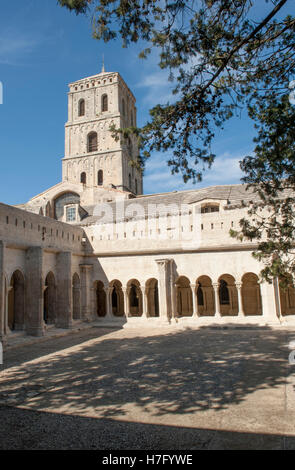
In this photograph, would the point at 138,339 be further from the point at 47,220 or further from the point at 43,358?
the point at 47,220

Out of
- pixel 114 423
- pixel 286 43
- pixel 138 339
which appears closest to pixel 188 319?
pixel 138 339

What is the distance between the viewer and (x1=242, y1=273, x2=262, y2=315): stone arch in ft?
65.8

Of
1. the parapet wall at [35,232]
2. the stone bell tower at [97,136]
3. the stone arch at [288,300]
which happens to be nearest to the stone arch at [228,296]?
the stone arch at [288,300]

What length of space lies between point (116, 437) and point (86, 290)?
14.8 m

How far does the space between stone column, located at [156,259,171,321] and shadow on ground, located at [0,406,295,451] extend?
12.2 meters

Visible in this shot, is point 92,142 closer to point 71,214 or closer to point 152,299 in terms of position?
point 71,214

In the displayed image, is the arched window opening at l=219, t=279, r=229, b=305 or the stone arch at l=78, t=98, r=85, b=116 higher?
the stone arch at l=78, t=98, r=85, b=116

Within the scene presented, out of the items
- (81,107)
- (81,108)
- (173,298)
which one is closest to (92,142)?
(81,108)

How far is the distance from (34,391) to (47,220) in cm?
1076

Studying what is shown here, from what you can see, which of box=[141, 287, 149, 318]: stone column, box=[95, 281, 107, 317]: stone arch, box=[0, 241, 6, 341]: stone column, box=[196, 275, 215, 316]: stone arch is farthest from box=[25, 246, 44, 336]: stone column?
box=[196, 275, 215, 316]: stone arch

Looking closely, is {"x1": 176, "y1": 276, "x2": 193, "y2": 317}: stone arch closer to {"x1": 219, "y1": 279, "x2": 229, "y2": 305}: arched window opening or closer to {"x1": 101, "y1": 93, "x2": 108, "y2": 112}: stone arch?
{"x1": 219, "y1": 279, "x2": 229, "y2": 305}: arched window opening

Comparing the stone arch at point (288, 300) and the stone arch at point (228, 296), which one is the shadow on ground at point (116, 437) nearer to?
the stone arch at point (228, 296)

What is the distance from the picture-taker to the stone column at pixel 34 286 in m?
14.9
